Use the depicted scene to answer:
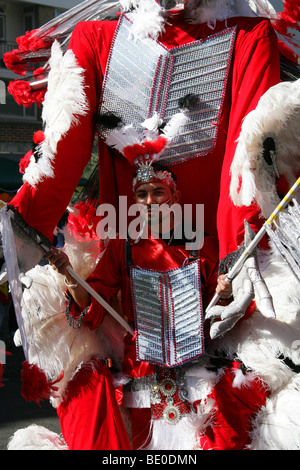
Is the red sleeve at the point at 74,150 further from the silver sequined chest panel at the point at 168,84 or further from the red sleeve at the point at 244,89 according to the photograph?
the red sleeve at the point at 244,89

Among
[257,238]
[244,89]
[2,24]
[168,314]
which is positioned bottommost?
[2,24]

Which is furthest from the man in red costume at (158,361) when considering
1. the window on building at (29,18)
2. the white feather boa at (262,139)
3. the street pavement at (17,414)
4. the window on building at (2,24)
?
the window on building at (2,24)

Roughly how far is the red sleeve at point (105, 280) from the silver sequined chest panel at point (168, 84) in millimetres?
460

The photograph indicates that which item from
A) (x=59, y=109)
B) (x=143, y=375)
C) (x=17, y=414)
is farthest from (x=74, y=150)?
(x=17, y=414)

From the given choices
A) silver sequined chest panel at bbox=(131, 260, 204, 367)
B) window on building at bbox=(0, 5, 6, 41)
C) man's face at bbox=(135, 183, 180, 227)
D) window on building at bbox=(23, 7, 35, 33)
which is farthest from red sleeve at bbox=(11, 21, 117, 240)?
window on building at bbox=(0, 5, 6, 41)

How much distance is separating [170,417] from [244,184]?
1001mm

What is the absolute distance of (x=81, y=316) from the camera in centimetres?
272

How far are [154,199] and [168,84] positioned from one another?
1.67ft

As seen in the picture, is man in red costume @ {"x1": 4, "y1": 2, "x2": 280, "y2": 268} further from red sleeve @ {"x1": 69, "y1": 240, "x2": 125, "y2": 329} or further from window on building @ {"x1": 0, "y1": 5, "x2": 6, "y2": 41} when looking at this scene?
window on building @ {"x1": 0, "y1": 5, "x2": 6, "y2": 41}

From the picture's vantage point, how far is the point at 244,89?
8.43 feet

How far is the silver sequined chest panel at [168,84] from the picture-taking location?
272 centimetres

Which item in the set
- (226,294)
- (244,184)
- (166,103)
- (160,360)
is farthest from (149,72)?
(160,360)

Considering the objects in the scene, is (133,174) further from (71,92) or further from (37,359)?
(37,359)

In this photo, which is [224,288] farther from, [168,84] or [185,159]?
[168,84]
